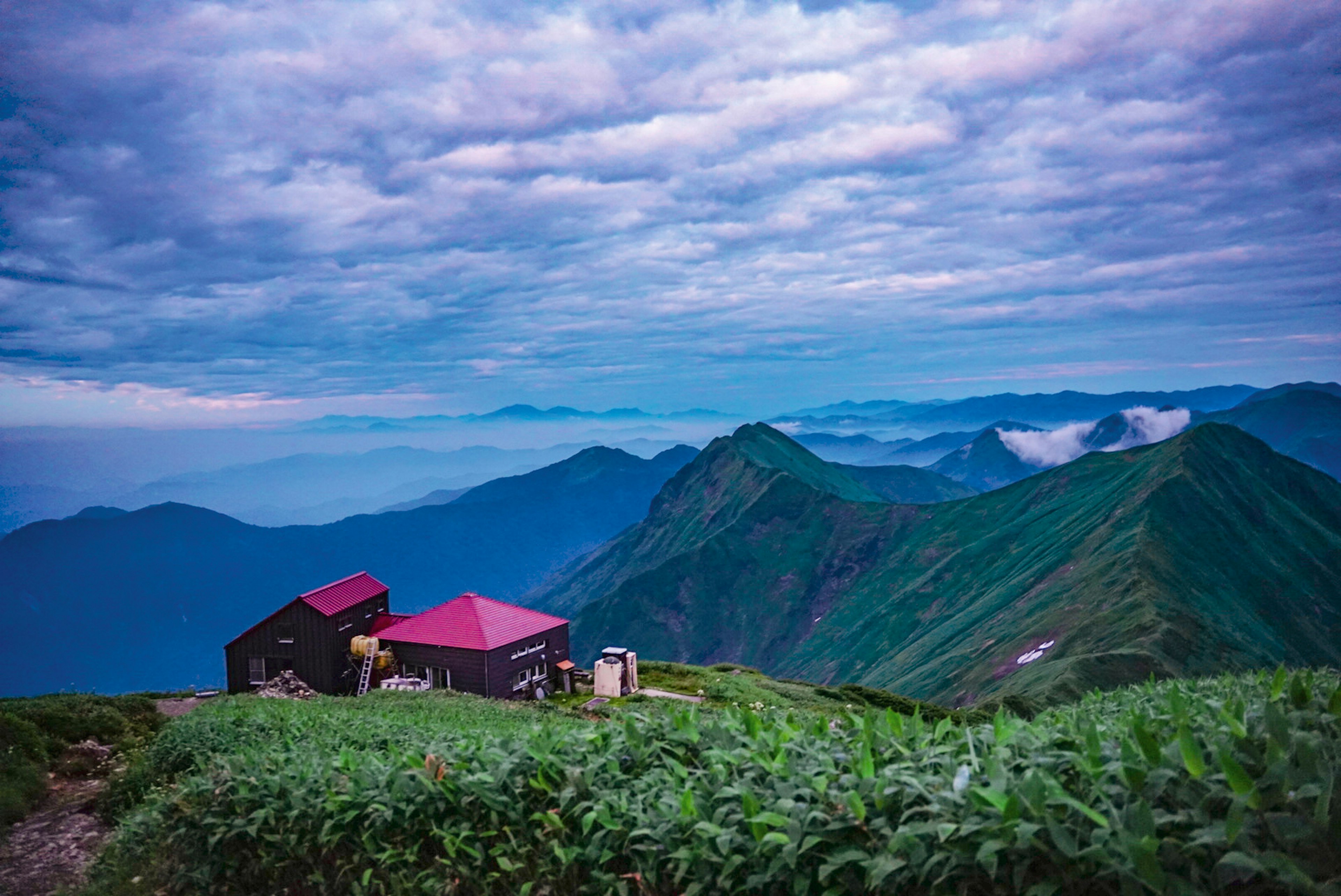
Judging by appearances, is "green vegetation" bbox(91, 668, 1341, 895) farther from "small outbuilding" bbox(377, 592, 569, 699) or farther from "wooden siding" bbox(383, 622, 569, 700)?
"small outbuilding" bbox(377, 592, 569, 699)

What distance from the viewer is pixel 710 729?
21.9 ft

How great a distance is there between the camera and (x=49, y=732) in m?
23.1

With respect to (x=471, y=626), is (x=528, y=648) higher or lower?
lower

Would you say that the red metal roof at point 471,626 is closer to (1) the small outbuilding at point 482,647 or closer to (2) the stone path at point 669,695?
(1) the small outbuilding at point 482,647

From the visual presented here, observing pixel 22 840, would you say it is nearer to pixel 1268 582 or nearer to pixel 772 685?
Answer: pixel 772 685

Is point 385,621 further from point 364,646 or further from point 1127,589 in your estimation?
point 1127,589

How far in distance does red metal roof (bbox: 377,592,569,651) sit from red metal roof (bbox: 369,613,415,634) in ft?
3.18

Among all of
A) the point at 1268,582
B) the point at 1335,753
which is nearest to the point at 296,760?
the point at 1335,753

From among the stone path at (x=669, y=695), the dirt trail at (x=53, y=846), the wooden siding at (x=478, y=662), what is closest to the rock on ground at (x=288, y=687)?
the wooden siding at (x=478, y=662)

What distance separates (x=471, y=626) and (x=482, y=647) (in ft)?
7.37

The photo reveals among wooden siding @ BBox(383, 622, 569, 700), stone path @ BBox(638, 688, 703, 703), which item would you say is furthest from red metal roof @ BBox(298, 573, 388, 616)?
stone path @ BBox(638, 688, 703, 703)

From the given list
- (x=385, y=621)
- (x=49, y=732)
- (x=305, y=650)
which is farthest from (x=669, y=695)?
(x=49, y=732)

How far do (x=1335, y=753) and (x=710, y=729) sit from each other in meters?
4.15

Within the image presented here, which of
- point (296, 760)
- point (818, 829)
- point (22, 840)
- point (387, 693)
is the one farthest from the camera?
point (387, 693)
